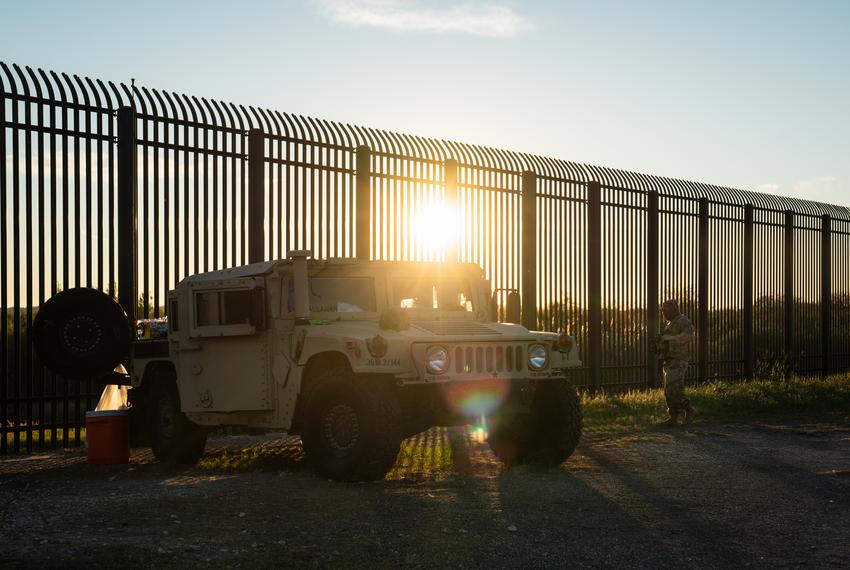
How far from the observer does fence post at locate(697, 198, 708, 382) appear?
818 inches

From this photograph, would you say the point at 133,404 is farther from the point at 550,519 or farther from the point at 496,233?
the point at 496,233

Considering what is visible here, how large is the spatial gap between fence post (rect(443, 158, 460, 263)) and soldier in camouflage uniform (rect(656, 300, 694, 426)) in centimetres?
320

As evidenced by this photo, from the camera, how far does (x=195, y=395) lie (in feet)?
34.1

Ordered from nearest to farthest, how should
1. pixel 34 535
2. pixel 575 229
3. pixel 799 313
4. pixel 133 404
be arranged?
pixel 34 535, pixel 133 404, pixel 575 229, pixel 799 313

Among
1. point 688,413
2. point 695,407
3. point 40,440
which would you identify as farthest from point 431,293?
point 695,407

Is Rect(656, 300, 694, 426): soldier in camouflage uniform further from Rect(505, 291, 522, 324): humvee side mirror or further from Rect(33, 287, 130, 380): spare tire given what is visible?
Rect(33, 287, 130, 380): spare tire

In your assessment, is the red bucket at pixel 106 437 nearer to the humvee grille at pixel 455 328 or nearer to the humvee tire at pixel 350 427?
the humvee tire at pixel 350 427

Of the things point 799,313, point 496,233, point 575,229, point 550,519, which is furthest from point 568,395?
point 799,313

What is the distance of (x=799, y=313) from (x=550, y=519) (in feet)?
62.2

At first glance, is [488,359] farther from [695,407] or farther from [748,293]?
[748,293]

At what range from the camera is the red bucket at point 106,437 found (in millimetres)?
10516

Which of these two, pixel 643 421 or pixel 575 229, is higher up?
pixel 575 229

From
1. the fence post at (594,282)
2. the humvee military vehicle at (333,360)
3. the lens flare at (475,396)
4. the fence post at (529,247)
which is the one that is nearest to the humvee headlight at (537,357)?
the humvee military vehicle at (333,360)

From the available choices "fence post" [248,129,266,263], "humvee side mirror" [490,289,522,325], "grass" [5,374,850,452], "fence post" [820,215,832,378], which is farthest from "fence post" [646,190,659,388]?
"humvee side mirror" [490,289,522,325]
